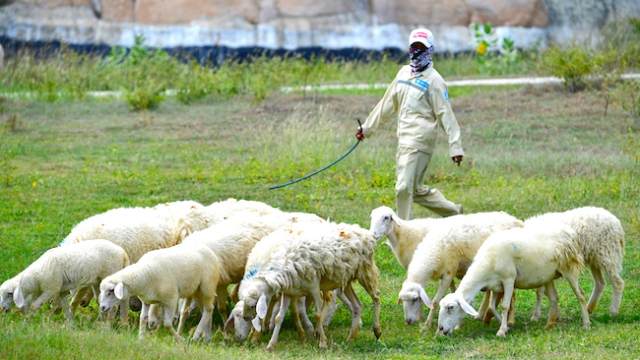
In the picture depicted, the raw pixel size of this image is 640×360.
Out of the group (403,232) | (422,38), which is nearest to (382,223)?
(403,232)

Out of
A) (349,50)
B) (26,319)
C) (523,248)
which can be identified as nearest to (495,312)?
(523,248)

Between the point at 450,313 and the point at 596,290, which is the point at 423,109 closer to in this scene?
the point at 596,290

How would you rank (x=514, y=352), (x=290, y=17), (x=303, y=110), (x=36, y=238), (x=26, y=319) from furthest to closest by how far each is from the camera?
(x=290, y=17) → (x=303, y=110) → (x=36, y=238) → (x=26, y=319) → (x=514, y=352)

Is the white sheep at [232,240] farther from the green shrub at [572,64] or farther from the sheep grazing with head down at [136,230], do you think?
the green shrub at [572,64]

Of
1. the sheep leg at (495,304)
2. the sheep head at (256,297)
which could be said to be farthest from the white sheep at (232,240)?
the sheep leg at (495,304)

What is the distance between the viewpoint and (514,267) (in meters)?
7.56

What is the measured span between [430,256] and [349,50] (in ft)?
73.1

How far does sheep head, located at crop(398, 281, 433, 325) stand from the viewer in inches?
310

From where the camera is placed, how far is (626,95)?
60.3ft

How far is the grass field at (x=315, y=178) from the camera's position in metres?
7.18

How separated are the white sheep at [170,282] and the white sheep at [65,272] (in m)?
0.50

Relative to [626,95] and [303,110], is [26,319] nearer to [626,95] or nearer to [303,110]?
[303,110]

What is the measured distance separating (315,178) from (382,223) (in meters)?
5.56

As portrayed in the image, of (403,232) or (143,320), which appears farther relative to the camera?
(403,232)
